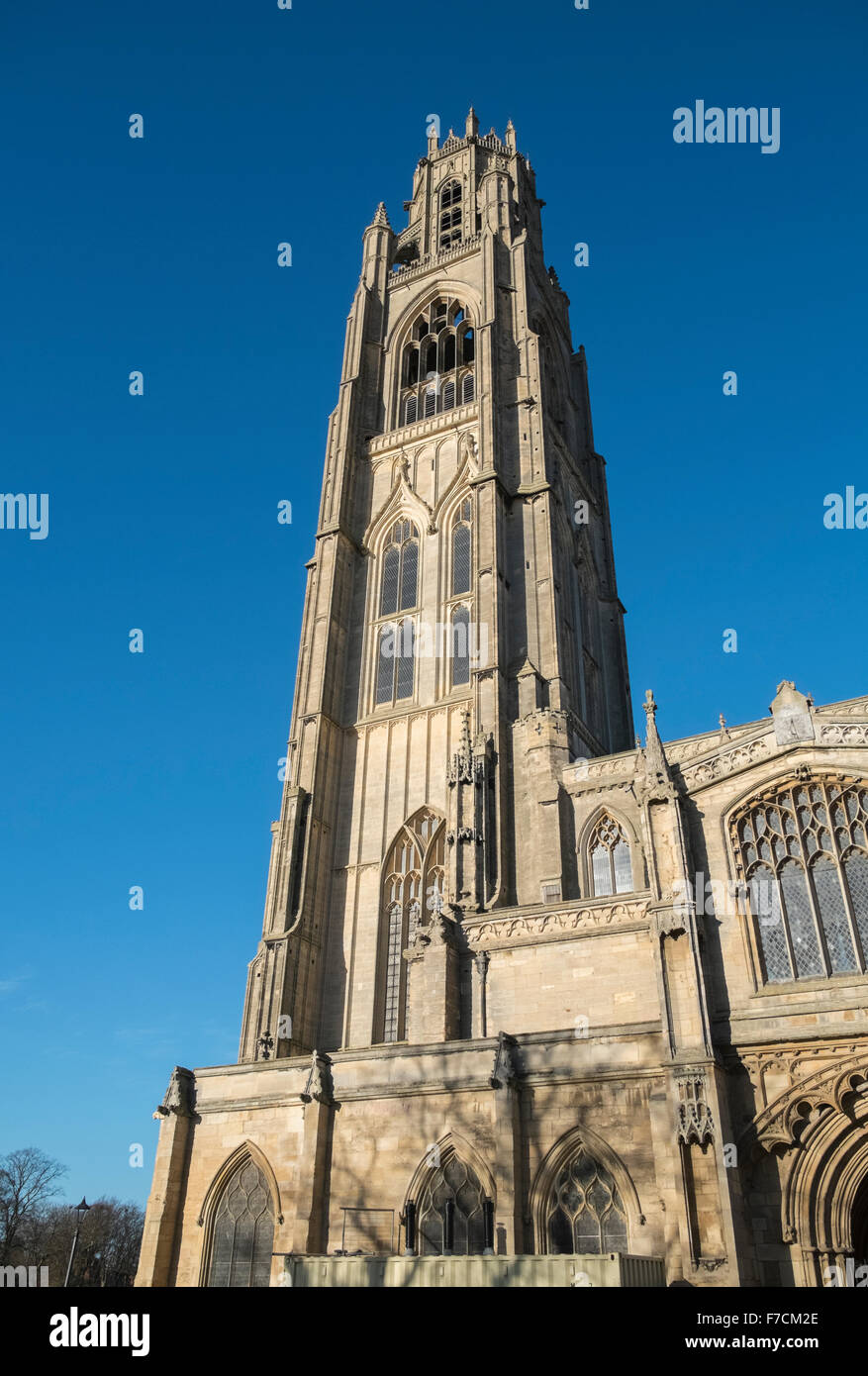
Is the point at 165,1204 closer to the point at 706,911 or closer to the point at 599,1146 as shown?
the point at 599,1146

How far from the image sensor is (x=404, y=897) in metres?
36.0

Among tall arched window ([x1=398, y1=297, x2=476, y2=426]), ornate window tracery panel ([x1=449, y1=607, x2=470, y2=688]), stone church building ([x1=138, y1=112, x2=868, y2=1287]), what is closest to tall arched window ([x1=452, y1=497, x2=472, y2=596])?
stone church building ([x1=138, y1=112, x2=868, y2=1287])

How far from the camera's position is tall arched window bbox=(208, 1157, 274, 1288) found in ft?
74.0

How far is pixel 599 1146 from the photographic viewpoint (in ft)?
65.5

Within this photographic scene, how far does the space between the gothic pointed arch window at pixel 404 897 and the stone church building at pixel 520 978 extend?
11cm

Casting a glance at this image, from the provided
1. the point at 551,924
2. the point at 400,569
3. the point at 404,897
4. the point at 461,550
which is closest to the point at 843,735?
the point at 551,924

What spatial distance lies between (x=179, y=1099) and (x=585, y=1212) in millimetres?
10635

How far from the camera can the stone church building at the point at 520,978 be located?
19078mm

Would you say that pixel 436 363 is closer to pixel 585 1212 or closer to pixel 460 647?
pixel 460 647

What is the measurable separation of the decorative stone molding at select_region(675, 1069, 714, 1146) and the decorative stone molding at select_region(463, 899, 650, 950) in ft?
15.9

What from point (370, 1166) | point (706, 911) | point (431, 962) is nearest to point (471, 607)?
point (431, 962)

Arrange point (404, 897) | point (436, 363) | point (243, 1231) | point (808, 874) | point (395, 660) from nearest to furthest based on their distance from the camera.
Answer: point (808, 874)
point (243, 1231)
point (404, 897)
point (395, 660)
point (436, 363)

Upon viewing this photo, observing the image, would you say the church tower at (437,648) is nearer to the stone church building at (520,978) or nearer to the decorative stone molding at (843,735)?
the stone church building at (520,978)
